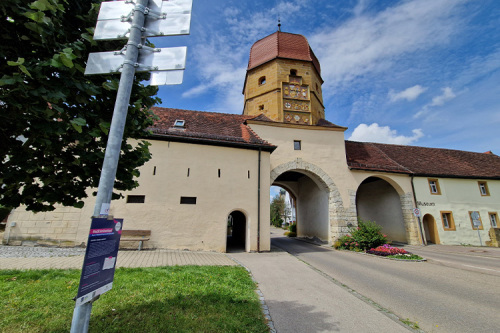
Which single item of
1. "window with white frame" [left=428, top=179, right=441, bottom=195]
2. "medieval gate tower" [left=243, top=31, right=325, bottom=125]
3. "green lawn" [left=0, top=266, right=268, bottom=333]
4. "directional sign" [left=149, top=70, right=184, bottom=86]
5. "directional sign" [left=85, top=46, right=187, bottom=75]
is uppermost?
"medieval gate tower" [left=243, top=31, right=325, bottom=125]

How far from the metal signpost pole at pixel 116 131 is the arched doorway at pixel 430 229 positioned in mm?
21789

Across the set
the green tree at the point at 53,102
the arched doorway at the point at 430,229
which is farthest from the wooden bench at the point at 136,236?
the arched doorway at the point at 430,229

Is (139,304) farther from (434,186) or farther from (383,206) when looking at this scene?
(434,186)

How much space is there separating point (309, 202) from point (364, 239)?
23.9 ft

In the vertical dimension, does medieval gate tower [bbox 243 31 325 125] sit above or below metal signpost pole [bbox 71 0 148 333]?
above

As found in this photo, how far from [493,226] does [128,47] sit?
87.3ft

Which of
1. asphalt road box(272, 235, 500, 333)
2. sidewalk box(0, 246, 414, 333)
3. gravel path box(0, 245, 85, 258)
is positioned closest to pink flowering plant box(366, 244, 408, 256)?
asphalt road box(272, 235, 500, 333)

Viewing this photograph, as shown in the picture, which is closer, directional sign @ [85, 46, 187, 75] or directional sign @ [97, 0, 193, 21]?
directional sign @ [85, 46, 187, 75]

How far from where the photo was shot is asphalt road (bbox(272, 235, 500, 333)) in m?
4.00

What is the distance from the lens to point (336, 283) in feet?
20.2

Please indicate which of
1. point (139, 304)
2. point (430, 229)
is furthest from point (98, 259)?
point (430, 229)

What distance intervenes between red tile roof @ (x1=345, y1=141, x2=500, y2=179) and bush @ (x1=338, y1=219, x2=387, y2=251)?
4734mm

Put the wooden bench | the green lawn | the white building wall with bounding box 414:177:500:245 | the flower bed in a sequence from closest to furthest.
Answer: the green lawn < the wooden bench < the flower bed < the white building wall with bounding box 414:177:500:245

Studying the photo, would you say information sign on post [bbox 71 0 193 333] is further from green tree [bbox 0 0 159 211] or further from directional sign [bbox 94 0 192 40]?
green tree [bbox 0 0 159 211]
